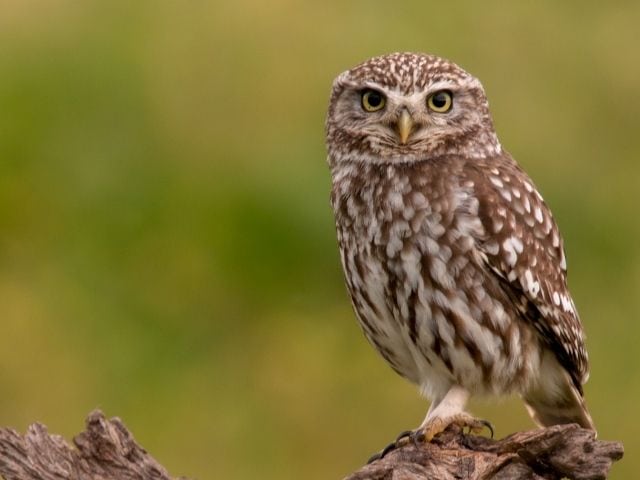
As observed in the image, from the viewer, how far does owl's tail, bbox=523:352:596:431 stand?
6.11 m

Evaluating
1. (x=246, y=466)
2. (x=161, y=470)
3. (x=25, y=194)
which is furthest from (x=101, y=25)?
(x=161, y=470)

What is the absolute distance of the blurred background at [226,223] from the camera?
324 inches

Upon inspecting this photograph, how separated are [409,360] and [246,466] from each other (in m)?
2.19

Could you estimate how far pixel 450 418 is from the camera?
5781mm

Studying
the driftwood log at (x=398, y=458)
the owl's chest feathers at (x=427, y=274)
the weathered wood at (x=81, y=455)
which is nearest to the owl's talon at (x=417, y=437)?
the driftwood log at (x=398, y=458)

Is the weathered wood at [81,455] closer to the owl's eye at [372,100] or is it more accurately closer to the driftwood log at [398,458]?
the driftwood log at [398,458]

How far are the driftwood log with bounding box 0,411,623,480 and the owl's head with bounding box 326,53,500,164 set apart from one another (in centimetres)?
99

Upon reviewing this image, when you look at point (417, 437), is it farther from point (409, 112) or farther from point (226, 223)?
point (226, 223)

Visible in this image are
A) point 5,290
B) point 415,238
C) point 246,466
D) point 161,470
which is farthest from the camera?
point 5,290

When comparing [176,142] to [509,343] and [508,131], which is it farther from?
[509,343]

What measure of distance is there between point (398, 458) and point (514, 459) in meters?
0.34

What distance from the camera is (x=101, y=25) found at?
9039 mm

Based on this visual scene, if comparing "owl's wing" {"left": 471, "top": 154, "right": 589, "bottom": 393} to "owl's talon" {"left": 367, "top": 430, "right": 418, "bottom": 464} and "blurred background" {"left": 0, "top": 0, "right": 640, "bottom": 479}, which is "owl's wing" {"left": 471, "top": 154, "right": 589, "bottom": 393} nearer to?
"owl's talon" {"left": 367, "top": 430, "right": 418, "bottom": 464}

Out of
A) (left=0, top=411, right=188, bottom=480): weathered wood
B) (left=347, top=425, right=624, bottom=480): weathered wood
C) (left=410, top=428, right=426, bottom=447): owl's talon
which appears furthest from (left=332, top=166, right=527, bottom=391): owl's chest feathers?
(left=0, top=411, right=188, bottom=480): weathered wood
